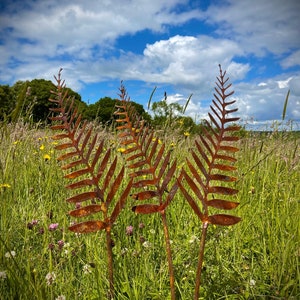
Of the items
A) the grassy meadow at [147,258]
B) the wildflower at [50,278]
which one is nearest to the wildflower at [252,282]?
the grassy meadow at [147,258]

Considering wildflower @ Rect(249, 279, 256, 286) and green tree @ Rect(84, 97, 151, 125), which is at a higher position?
green tree @ Rect(84, 97, 151, 125)

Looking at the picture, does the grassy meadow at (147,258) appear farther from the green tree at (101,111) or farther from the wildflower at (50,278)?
the green tree at (101,111)

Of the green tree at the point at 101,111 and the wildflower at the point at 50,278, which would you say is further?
the green tree at the point at 101,111

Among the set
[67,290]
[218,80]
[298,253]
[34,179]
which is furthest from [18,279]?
[34,179]

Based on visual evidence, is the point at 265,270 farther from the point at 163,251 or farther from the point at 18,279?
the point at 18,279

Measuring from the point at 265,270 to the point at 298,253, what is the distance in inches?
12.1

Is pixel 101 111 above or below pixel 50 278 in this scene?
above

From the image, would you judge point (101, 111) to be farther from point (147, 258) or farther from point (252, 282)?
point (252, 282)

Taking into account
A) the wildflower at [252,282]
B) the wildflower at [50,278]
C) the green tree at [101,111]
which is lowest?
the wildflower at [252,282]

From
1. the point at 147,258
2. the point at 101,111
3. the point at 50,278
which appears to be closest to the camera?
the point at 50,278

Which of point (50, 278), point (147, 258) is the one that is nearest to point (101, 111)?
point (147, 258)

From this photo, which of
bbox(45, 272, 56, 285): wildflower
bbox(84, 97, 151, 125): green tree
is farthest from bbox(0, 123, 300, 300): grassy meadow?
bbox(84, 97, 151, 125): green tree

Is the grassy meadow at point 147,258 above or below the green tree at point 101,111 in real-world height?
below

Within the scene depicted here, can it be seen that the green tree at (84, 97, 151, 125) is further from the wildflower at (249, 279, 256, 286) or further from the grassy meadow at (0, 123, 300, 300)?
the wildflower at (249, 279, 256, 286)
